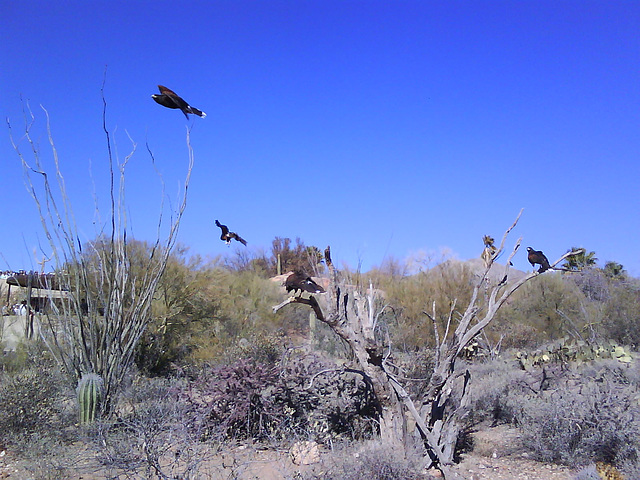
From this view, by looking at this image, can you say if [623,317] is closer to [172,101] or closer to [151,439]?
[172,101]

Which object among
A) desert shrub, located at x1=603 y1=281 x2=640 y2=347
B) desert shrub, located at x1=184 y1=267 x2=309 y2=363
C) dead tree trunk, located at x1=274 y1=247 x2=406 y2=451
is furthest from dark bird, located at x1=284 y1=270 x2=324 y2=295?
desert shrub, located at x1=603 y1=281 x2=640 y2=347

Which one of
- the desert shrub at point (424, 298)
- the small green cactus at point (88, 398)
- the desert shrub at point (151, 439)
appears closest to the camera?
the desert shrub at point (151, 439)

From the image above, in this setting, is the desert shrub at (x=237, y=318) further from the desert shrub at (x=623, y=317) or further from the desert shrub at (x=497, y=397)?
the desert shrub at (x=623, y=317)

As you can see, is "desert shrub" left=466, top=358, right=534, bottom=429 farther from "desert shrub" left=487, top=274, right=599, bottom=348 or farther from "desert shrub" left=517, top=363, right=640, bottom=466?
"desert shrub" left=487, top=274, right=599, bottom=348

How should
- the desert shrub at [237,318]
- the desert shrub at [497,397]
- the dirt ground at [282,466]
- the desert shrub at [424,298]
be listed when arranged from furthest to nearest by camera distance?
the desert shrub at [424,298] → the desert shrub at [237,318] → the desert shrub at [497,397] → the dirt ground at [282,466]

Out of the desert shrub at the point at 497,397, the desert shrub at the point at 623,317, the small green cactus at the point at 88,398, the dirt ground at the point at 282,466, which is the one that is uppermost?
the desert shrub at the point at 623,317

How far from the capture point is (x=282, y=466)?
5418 mm

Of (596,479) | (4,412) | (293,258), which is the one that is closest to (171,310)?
(4,412)

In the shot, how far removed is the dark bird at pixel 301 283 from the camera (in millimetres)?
5457

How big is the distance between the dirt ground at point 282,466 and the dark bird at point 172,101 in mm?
3646

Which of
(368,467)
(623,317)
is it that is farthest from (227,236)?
(623,317)

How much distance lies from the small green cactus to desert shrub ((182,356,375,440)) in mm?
1105

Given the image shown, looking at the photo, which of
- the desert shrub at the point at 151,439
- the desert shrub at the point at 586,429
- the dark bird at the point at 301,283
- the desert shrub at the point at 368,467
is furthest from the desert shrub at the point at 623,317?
the dark bird at the point at 301,283

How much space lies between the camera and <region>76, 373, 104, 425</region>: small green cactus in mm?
6598
